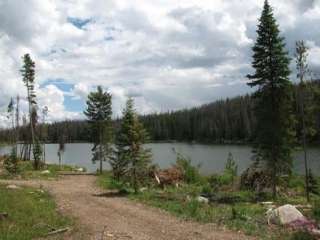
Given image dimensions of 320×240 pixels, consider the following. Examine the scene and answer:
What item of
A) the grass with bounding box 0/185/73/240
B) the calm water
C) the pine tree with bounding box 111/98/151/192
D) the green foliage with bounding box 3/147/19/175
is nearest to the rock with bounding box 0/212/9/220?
the grass with bounding box 0/185/73/240

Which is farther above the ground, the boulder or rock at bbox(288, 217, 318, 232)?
the boulder

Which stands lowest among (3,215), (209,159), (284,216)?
(284,216)

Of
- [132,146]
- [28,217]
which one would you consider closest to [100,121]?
[132,146]

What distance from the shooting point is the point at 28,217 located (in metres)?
15.0

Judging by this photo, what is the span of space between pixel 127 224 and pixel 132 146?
8.30 metres

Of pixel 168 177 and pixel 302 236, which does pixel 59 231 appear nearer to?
pixel 302 236

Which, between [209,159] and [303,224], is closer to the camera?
[303,224]

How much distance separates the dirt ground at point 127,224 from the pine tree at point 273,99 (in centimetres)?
851

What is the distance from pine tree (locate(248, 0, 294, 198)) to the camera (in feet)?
77.5

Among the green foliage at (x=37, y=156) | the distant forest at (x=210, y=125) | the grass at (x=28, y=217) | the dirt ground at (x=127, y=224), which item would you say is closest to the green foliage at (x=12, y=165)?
the green foliage at (x=37, y=156)

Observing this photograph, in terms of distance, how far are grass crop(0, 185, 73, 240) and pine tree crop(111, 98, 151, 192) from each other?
4.31m

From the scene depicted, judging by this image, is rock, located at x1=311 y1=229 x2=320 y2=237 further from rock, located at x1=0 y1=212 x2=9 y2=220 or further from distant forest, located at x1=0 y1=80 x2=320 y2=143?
distant forest, located at x1=0 y1=80 x2=320 y2=143

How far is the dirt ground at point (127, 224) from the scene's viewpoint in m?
12.5


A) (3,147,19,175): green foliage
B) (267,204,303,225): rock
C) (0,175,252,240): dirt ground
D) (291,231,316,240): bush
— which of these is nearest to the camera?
(291,231,316,240): bush
